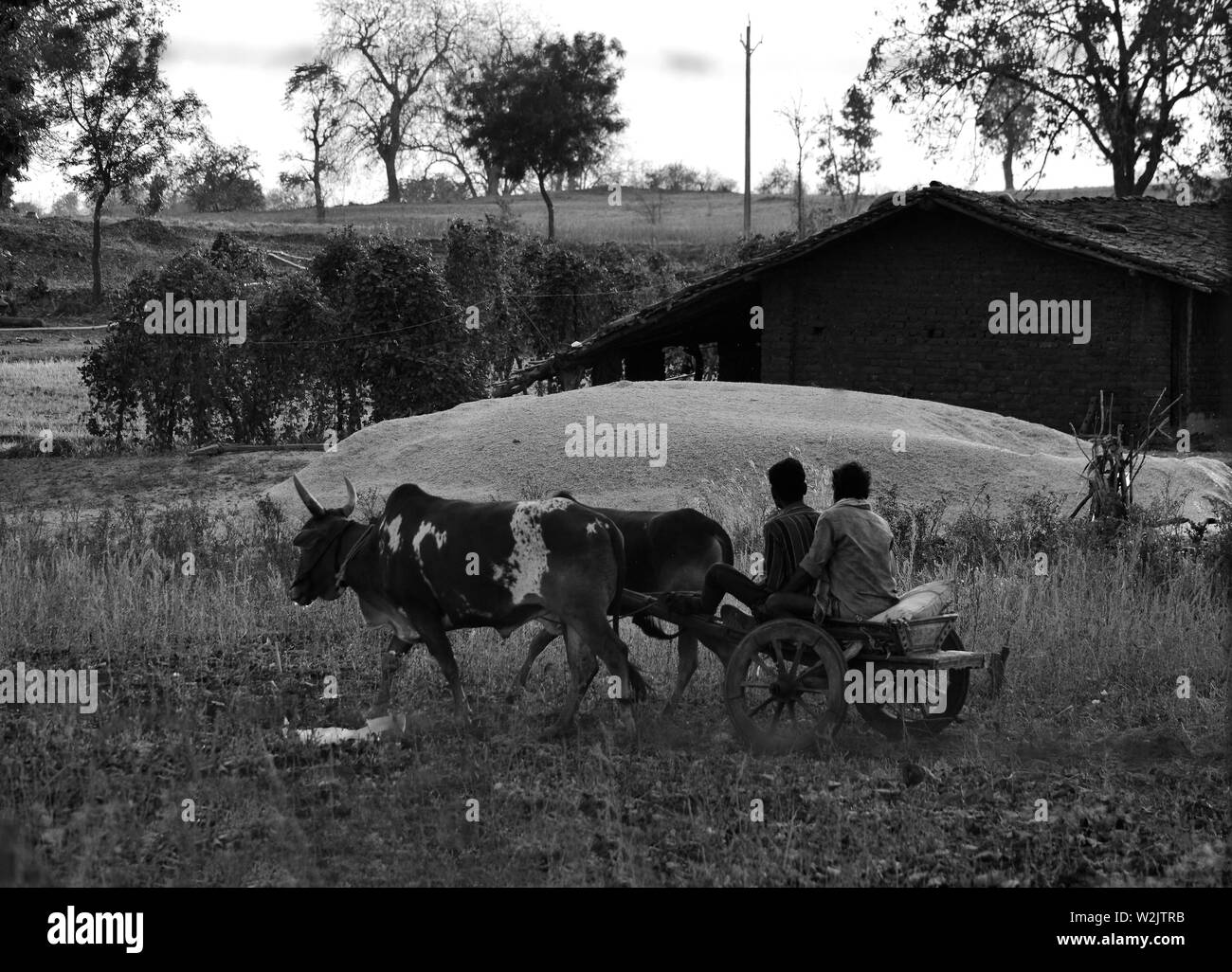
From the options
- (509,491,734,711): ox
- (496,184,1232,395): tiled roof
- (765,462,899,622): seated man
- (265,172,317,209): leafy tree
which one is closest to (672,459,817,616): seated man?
(765,462,899,622): seated man

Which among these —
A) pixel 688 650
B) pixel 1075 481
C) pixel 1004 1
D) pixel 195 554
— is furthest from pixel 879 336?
pixel 1004 1

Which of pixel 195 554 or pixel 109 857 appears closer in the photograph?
pixel 109 857

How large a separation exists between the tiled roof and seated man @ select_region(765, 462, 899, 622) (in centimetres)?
1249

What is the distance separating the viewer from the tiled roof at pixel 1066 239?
2048cm

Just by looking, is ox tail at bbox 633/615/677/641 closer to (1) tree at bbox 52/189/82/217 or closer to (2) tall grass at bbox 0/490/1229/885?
(2) tall grass at bbox 0/490/1229/885

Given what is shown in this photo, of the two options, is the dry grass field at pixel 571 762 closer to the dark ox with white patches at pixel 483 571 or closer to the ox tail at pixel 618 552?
the dark ox with white patches at pixel 483 571

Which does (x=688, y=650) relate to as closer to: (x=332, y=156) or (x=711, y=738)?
(x=711, y=738)

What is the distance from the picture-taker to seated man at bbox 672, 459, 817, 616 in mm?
7715

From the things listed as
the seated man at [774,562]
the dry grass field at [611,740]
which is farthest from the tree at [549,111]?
the seated man at [774,562]

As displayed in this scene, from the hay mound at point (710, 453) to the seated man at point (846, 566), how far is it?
7013 mm

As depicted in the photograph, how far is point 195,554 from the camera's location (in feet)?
43.7

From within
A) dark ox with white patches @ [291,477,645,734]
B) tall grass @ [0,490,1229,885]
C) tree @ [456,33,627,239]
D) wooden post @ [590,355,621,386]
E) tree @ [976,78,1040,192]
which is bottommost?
tall grass @ [0,490,1229,885]
